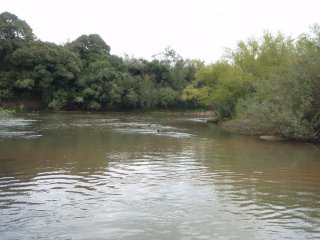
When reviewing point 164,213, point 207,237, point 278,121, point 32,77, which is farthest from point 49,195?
point 32,77

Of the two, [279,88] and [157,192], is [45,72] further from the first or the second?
[157,192]

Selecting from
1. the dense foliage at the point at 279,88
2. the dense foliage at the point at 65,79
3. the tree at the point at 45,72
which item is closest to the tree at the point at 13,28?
the dense foliage at the point at 65,79

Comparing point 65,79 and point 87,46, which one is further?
point 87,46

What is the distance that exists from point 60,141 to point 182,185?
45.2ft

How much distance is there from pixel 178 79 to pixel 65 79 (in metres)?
21.9

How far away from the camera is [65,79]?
67688mm

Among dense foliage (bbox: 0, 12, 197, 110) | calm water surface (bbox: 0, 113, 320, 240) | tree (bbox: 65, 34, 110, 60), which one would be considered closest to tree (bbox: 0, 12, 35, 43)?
dense foliage (bbox: 0, 12, 197, 110)

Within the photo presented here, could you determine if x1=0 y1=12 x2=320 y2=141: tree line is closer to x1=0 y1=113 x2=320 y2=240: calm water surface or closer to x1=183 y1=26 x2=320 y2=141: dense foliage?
x1=183 y1=26 x2=320 y2=141: dense foliage

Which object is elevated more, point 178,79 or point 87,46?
point 87,46

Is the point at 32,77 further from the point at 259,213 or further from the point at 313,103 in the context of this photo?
the point at 259,213

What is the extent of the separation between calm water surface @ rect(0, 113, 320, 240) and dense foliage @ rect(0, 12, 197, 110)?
1763 inches

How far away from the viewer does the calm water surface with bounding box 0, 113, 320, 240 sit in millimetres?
8953

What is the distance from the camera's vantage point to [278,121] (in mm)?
27516

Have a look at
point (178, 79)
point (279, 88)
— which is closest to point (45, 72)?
point (178, 79)
